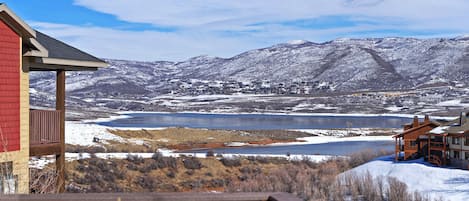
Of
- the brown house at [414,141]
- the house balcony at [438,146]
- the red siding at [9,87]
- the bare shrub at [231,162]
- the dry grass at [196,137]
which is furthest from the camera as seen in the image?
the dry grass at [196,137]

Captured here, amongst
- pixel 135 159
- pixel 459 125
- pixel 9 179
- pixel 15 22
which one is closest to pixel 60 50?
pixel 15 22

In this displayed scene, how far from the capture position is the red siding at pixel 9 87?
9305mm

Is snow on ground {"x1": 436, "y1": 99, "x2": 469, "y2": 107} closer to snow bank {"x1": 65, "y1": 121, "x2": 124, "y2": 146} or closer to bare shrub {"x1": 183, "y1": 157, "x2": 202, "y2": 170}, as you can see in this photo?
snow bank {"x1": 65, "y1": 121, "x2": 124, "y2": 146}

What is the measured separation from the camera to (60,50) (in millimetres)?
11148

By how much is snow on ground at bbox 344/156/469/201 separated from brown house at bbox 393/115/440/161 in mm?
937

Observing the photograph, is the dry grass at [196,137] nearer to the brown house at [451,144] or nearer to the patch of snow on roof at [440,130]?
the patch of snow on roof at [440,130]

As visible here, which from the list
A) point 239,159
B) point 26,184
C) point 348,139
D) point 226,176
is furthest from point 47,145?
point 348,139

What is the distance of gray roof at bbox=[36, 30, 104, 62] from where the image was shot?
35.0ft

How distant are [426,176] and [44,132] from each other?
17.5 metres

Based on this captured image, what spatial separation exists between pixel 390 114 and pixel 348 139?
5344cm

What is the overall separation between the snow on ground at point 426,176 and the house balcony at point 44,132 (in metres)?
13.7

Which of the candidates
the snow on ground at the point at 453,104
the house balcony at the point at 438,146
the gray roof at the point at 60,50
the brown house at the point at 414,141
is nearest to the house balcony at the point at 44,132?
the gray roof at the point at 60,50

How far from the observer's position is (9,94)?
31.0ft

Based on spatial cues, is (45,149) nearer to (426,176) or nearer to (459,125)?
(426,176)
